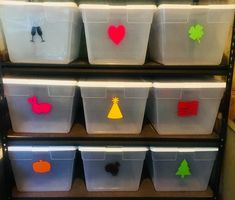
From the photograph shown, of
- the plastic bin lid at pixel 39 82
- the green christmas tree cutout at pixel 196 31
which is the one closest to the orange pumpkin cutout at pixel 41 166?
the plastic bin lid at pixel 39 82

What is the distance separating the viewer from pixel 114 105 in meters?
1.21

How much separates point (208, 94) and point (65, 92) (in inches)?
26.1

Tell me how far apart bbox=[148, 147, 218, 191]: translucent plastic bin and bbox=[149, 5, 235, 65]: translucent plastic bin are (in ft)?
1.41

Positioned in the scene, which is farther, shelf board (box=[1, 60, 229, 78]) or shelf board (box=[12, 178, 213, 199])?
shelf board (box=[12, 178, 213, 199])

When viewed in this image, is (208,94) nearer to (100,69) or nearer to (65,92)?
(100,69)

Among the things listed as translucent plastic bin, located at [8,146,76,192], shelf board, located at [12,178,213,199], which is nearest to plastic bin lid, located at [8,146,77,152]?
translucent plastic bin, located at [8,146,76,192]

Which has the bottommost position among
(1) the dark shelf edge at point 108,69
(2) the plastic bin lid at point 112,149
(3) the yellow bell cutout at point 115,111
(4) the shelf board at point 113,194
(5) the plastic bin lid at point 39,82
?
(4) the shelf board at point 113,194

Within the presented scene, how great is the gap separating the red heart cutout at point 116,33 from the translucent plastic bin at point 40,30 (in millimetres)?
171

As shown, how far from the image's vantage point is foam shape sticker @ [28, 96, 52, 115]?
120 centimetres

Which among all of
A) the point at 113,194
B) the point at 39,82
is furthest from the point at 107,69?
the point at 113,194

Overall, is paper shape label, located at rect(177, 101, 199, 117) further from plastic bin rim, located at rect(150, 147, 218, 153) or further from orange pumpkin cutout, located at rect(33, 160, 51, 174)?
orange pumpkin cutout, located at rect(33, 160, 51, 174)

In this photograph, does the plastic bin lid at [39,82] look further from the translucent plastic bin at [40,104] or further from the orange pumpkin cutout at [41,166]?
the orange pumpkin cutout at [41,166]

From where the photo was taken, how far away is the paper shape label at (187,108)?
1213 mm

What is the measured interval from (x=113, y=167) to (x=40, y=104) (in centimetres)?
46
